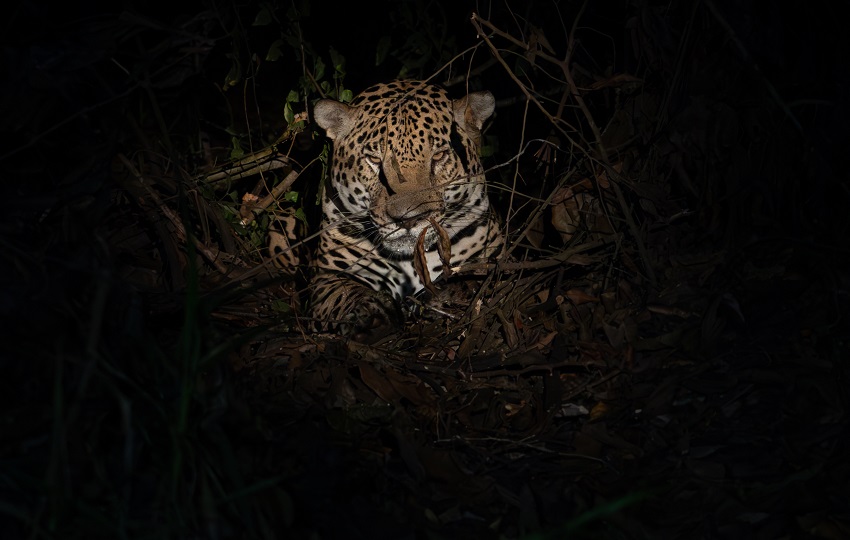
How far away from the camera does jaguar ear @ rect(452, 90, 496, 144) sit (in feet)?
16.0

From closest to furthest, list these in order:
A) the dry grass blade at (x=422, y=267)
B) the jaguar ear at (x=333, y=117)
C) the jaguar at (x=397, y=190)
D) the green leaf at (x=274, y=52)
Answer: the dry grass blade at (x=422, y=267), the jaguar at (x=397, y=190), the green leaf at (x=274, y=52), the jaguar ear at (x=333, y=117)

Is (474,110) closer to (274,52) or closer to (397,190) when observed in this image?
(397,190)

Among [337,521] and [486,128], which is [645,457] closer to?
[337,521]

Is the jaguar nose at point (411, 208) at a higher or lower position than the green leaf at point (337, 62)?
lower

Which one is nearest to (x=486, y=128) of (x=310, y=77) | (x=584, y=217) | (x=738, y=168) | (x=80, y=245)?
(x=310, y=77)

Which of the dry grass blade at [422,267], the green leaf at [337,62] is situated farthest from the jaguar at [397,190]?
the dry grass blade at [422,267]

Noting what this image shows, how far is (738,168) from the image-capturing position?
313 centimetres

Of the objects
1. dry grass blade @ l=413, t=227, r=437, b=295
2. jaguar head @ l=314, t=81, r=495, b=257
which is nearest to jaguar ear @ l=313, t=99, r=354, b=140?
jaguar head @ l=314, t=81, r=495, b=257

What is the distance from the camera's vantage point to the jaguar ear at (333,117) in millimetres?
4996

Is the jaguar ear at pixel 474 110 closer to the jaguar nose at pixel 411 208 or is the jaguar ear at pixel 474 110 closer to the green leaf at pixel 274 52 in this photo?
→ the jaguar nose at pixel 411 208

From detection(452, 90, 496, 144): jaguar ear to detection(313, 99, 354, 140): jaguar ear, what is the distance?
2.21ft

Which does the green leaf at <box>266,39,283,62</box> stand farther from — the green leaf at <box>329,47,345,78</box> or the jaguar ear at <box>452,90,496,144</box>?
the jaguar ear at <box>452,90,496,144</box>

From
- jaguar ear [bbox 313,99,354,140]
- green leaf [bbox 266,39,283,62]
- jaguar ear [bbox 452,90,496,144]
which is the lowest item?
jaguar ear [bbox 452,90,496,144]

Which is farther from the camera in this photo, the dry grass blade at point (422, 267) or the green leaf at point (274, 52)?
the green leaf at point (274, 52)
